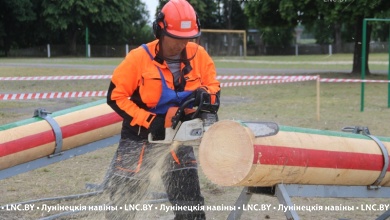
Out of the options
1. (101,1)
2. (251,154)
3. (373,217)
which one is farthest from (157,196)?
(101,1)

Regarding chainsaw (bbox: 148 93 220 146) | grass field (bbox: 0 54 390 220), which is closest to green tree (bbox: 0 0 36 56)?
grass field (bbox: 0 54 390 220)

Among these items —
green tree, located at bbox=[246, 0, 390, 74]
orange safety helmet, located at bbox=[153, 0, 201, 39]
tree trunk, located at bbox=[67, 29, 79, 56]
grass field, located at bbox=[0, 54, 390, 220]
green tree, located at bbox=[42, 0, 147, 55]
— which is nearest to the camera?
orange safety helmet, located at bbox=[153, 0, 201, 39]

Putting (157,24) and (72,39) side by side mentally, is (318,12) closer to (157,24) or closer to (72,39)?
(157,24)

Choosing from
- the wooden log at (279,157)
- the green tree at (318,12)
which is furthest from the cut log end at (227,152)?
the green tree at (318,12)

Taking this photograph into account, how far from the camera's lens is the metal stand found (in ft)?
12.8

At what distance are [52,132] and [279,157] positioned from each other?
99.3 inches

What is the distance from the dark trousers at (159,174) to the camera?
4.11 metres

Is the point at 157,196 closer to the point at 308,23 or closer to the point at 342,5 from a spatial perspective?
the point at 342,5

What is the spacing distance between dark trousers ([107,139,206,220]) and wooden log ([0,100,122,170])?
1407 millimetres

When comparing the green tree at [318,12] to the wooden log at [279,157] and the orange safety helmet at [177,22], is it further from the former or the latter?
the orange safety helmet at [177,22]

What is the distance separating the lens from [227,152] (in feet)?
12.6

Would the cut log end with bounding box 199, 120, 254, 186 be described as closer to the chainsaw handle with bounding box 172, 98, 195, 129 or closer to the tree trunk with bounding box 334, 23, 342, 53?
the chainsaw handle with bounding box 172, 98, 195, 129

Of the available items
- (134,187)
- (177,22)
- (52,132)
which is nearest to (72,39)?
(52,132)

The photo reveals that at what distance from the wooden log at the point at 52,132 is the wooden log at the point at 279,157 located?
206 cm
